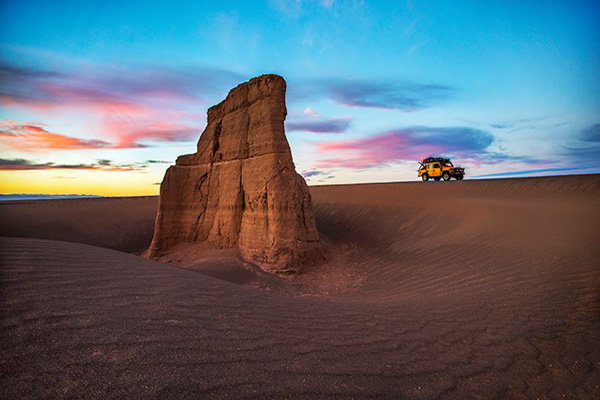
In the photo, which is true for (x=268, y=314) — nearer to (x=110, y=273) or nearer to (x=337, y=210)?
(x=110, y=273)

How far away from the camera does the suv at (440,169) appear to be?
24875mm

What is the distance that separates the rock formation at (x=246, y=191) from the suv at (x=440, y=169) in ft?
55.5

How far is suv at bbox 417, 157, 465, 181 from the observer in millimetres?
24875

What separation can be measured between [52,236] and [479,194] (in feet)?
103

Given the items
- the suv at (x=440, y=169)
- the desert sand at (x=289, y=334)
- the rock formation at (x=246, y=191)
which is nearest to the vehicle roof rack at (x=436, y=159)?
the suv at (x=440, y=169)

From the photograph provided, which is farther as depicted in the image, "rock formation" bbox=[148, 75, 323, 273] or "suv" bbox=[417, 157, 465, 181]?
"suv" bbox=[417, 157, 465, 181]

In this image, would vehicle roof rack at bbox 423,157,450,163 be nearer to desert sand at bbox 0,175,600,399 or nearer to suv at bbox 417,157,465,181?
suv at bbox 417,157,465,181

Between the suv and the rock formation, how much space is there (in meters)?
16.9

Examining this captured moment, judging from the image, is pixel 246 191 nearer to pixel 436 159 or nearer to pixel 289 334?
pixel 289 334

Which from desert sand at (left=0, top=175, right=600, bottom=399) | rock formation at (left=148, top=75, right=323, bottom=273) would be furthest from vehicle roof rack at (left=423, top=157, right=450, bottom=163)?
desert sand at (left=0, top=175, right=600, bottom=399)

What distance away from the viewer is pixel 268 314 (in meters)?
3.79

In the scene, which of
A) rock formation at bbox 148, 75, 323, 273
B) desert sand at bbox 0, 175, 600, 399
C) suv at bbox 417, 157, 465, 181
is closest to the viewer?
desert sand at bbox 0, 175, 600, 399

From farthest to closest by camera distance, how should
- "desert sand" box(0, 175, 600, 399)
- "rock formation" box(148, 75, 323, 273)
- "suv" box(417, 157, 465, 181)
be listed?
1. "suv" box(417, 157, 465, 181)
2. "rock formation" box(148, 75, 323, 273)
3. "desert sand" box(0, 175, 600, 399)

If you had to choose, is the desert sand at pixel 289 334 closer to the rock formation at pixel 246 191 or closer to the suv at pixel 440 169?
the rock formation at pixel 246 191
